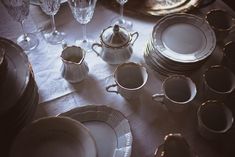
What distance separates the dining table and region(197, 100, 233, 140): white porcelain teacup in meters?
0.02

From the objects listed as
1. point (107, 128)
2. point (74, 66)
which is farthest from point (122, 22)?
point (107, 128)

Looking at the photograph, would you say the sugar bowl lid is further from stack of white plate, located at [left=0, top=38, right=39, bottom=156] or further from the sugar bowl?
stack of white plate, located at [left=0, top=38, right=39, bottom=156]

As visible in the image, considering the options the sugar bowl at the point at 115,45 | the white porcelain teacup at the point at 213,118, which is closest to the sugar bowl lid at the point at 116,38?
the sugar bowl at the point at 115,45

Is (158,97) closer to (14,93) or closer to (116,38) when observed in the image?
(116,38)

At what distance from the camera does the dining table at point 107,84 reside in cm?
77

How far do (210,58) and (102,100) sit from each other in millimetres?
301

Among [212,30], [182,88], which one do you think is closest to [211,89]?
[182,88]

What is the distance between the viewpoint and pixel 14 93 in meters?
0.69

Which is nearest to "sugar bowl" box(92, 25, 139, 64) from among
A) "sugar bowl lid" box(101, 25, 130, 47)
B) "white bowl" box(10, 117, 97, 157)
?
"sugar bowl lid" box(101, 25, 130, 47)

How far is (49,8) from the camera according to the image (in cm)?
85

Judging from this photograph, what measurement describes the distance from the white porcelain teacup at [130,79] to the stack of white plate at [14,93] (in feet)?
0.62

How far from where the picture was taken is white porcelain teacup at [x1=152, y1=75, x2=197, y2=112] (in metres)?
0.77

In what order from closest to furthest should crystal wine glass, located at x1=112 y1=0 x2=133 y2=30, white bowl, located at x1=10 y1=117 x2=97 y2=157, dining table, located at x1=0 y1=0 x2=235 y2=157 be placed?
white bowl, located at x1=10 y1=117 x2=97 y2=157
dining table, located at x1=0 y1=0 x2=235 y2=157
crystal wine glass, located at x1=112 y1=0 x2=133 y2=30

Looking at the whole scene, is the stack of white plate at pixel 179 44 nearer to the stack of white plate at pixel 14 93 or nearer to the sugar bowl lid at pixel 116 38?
the sugar bowl lid at pixel 116 38
